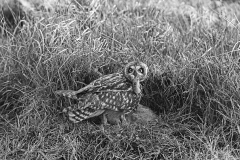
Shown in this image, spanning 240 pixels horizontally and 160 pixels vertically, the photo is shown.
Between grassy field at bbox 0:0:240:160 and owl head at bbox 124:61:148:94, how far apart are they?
0.45 metres

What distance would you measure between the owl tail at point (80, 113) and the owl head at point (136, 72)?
427 millimetres

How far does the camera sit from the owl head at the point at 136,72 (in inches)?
157

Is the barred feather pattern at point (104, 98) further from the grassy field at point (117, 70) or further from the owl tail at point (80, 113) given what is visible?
the grassy field at point (117, 70)

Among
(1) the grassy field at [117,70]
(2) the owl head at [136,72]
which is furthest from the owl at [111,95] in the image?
(1) the grassy field at [117,70]

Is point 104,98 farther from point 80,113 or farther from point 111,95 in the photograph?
point 80,113

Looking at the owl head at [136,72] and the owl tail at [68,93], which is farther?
the owl tail at [68,93]

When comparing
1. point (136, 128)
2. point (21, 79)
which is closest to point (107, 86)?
point (136, 128)

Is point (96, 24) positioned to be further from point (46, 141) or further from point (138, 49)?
point (46, 141)

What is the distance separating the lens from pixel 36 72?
447cm

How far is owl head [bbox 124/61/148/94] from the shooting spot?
400cm

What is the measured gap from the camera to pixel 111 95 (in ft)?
13.4

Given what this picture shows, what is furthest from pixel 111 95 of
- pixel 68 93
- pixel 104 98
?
pixel 68 93

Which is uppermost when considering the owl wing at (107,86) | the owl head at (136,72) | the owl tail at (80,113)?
the owl head at (136,72)

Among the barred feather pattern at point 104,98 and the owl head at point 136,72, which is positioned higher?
the owl head at point 136,72
